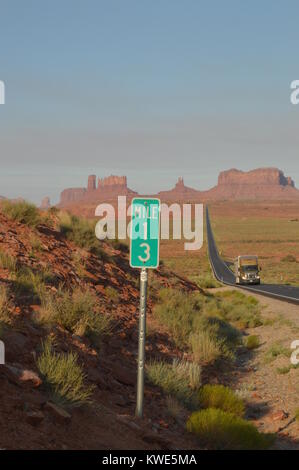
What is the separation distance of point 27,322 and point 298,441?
531cm

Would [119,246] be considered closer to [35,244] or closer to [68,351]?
[35,244]

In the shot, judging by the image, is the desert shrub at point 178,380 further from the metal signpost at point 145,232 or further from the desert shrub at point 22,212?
the desert shrub at point 22,212

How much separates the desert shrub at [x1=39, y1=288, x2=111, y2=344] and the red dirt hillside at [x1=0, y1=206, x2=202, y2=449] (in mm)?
129

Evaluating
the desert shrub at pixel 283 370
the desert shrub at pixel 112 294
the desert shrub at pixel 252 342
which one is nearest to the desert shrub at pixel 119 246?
the desert shrub at pixel 112 294

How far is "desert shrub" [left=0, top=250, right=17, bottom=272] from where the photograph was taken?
504 inches

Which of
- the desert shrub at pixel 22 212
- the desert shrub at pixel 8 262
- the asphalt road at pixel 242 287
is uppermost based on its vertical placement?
the desert shrub at pixel 22 212

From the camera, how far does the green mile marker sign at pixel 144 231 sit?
22.6 ft

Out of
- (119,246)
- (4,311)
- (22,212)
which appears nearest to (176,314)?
(22,212)

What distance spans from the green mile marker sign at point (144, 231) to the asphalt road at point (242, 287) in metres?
21.1

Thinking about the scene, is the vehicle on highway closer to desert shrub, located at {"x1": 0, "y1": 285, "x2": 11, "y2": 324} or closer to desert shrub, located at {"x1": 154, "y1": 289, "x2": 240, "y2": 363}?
desert shrub, located at {"x1": 154, "y1": 289, "x2": 240, "y2": 363}
